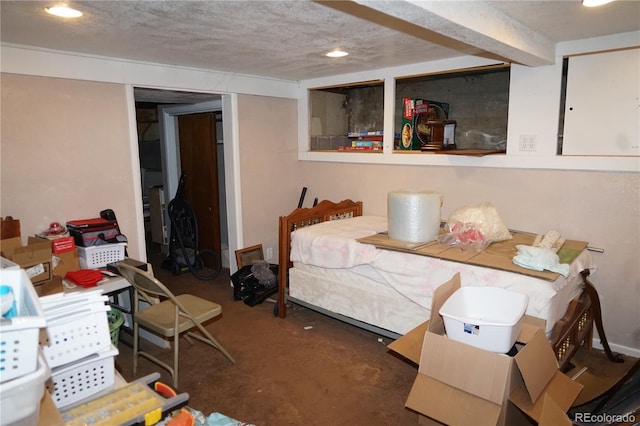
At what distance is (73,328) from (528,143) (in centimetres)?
307

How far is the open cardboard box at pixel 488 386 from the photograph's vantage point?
176cm

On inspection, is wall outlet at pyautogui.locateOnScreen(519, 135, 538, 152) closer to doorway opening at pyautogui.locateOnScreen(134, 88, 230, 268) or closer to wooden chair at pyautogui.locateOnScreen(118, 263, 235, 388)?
wooden chair at pyautogui.locateOnScreen(118, 263, 235, 388)

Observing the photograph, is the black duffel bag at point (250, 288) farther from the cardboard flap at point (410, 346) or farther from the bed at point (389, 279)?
the cardboard flap at point (410, 346)

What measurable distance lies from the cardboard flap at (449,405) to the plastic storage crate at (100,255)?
227 cm

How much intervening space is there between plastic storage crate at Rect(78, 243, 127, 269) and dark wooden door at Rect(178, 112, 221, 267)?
1.77 m

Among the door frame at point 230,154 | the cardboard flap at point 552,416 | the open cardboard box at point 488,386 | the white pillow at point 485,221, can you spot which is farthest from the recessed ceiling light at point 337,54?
the cardboard flap at point 552,416

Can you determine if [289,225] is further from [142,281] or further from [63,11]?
[63,11]

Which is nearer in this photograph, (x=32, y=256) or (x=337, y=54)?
(x=32, y=256)

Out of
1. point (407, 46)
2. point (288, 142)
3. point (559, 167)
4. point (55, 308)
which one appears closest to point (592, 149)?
point (559, 167)

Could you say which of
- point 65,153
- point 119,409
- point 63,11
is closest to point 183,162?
point 65,153

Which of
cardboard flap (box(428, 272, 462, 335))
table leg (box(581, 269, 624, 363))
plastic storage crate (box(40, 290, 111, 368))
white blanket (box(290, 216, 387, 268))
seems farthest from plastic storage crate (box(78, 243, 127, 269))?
A: table leg (box(581, 269, 624, 363))

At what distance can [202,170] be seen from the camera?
4793 mm

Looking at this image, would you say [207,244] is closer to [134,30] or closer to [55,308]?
[134,30]

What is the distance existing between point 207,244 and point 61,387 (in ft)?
12.0
